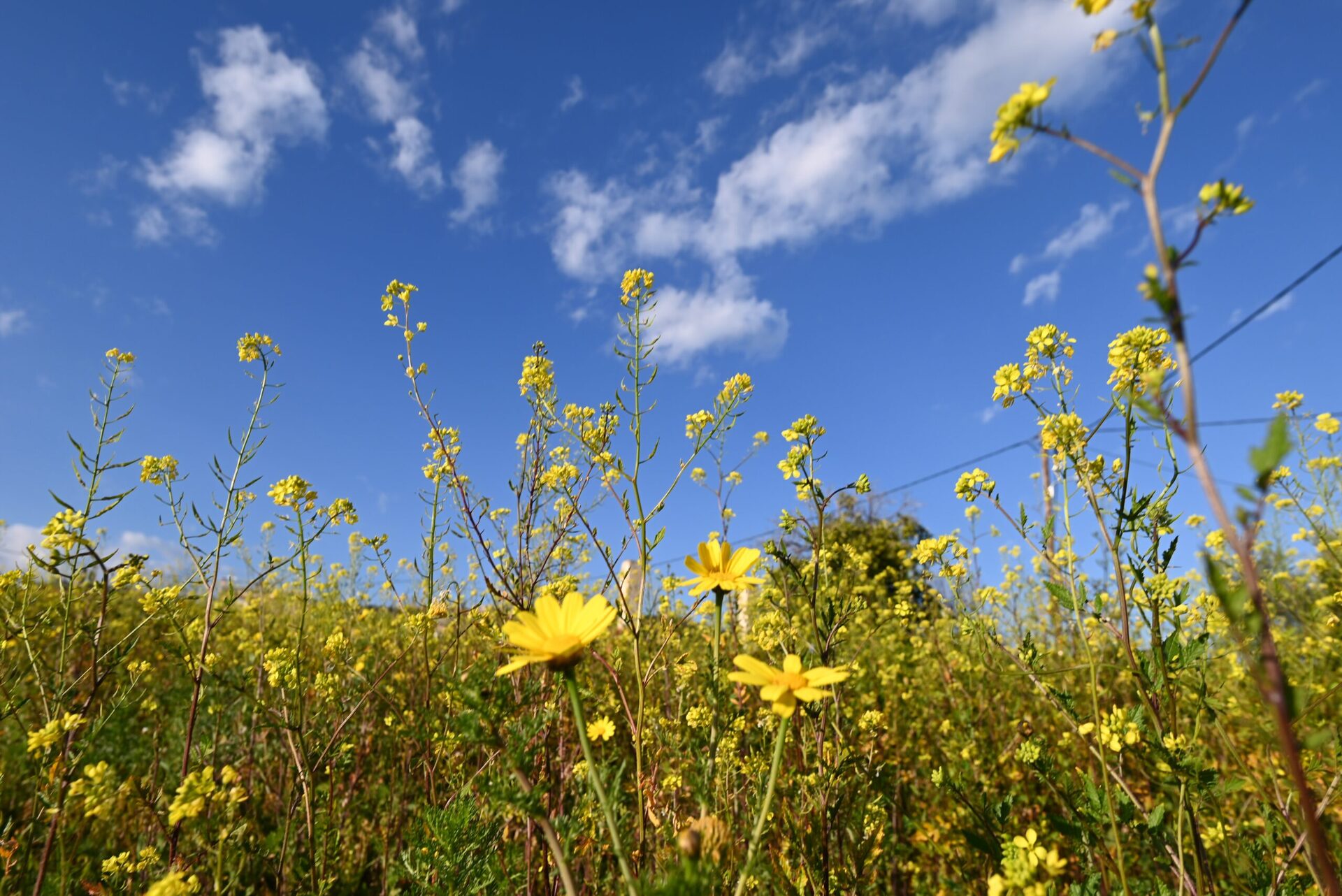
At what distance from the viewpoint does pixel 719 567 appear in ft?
4.43

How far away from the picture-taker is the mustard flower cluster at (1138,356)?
1.88 metres

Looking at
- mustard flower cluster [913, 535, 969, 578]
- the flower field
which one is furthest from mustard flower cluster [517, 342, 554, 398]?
mustard flower cluster [913, 535, 969, 578]

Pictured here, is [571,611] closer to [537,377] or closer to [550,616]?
[550,616]

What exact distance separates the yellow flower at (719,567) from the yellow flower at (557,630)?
258mm

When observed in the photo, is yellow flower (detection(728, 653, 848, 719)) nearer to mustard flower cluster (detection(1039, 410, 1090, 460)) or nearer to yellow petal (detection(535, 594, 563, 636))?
yellow petal (detection(535, 594, 563, 636))

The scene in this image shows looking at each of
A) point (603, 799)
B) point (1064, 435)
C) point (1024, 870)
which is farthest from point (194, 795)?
point (1064, 435)

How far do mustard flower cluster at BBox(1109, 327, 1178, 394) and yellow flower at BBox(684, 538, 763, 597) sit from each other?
1300 millimetres

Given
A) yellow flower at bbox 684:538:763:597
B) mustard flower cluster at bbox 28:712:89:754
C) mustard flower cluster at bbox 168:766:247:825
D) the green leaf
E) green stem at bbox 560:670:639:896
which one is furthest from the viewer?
mustard flower cluster at bbox 28:712:89:754

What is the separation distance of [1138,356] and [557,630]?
73.7 inches

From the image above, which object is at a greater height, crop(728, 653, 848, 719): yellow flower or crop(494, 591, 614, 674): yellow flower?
crop(494, 591, 614, 674): yellow flower

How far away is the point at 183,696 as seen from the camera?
16.5 ft

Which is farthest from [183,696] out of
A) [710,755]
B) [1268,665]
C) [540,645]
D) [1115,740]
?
[1268,665]

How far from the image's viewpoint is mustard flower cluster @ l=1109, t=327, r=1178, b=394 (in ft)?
6.17

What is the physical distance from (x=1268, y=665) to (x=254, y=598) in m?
6.31
